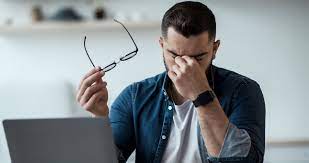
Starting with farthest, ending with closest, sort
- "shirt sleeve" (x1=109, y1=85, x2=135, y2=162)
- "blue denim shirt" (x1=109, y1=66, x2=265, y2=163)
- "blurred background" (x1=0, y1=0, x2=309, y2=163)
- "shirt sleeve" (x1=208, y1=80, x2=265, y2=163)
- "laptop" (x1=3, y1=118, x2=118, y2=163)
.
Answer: "blurred background" (x1=0, y1=0, x2=309, y2=163), "shirt sleeve" (x1=109, y1=85, x2=135, y2=162), "blue denim shirt" (x1=109, y1=66, x2=265, y2=163), "shirt sleeve" (x1=208, y1=80, x2=265, y2=163), "laptop" (x1=3, y1=118, x2=118, y2=163)

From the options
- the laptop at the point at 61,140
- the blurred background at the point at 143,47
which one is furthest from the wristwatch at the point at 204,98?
the blurred background at the point at 143,47

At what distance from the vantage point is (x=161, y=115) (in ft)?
4.23

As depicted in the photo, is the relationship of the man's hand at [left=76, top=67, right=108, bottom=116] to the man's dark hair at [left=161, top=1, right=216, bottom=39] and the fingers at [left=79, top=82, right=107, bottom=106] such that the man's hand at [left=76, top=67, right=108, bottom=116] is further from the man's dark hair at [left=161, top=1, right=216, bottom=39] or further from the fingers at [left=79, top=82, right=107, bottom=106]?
the man's dark hair at [left=161, top=1, right=216, bottom=39]

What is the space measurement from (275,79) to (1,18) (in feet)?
5.30

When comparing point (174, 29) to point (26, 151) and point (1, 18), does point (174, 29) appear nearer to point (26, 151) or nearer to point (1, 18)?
point (26, 151)

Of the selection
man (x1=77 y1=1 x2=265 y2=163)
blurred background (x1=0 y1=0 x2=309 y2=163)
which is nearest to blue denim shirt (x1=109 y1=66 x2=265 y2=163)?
man (x1=77 y1=1 x2=265 y2=163)

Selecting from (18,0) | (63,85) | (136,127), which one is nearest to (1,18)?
(18,0)

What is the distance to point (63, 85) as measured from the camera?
95.5 inches

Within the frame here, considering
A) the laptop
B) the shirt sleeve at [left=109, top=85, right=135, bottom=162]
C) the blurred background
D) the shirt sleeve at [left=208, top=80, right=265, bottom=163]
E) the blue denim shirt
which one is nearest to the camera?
the laptop

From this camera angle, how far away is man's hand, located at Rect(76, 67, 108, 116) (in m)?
1.20

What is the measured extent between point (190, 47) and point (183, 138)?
0.27m

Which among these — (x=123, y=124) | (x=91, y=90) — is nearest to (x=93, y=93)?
(x=91, y=90)

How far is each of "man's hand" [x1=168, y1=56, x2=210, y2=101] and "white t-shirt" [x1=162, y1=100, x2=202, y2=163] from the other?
0.16m

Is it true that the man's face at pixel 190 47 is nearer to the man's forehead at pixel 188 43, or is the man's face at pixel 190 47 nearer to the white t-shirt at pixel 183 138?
the man's forehead at pixel 188 43
